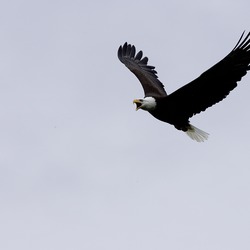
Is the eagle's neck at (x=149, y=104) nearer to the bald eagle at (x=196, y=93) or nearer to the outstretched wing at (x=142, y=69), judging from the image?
the bald eagle at (x=196, y=93)

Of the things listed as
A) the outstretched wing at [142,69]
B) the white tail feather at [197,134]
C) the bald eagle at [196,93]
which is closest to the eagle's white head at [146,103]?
the bald eagle at [196,93]

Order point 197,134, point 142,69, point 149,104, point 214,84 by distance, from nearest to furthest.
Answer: point 214,84, point 149,104, point 197,134, point 142,69

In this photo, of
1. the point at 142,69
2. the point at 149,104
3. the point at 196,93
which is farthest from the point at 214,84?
the point at 142,69

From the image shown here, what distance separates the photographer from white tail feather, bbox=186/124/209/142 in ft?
54.1

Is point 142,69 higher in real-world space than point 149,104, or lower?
higher

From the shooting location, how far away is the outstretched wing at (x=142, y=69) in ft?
56.0

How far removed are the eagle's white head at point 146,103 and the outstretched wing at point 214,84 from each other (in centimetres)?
32

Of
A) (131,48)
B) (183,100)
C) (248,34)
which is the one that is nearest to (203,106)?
(183,100)

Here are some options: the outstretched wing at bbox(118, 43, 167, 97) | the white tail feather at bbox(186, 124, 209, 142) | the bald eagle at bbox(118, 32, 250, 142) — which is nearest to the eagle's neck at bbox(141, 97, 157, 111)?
the bald eagle at bbox(118, 32, 250, 142)

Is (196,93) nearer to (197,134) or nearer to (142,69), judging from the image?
(197,134)

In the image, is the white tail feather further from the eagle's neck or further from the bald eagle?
the eagle's neck

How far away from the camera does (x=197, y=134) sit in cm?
1652

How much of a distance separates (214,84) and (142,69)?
134 inches

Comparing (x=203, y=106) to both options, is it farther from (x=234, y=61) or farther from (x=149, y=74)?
(x=149, y=74)
